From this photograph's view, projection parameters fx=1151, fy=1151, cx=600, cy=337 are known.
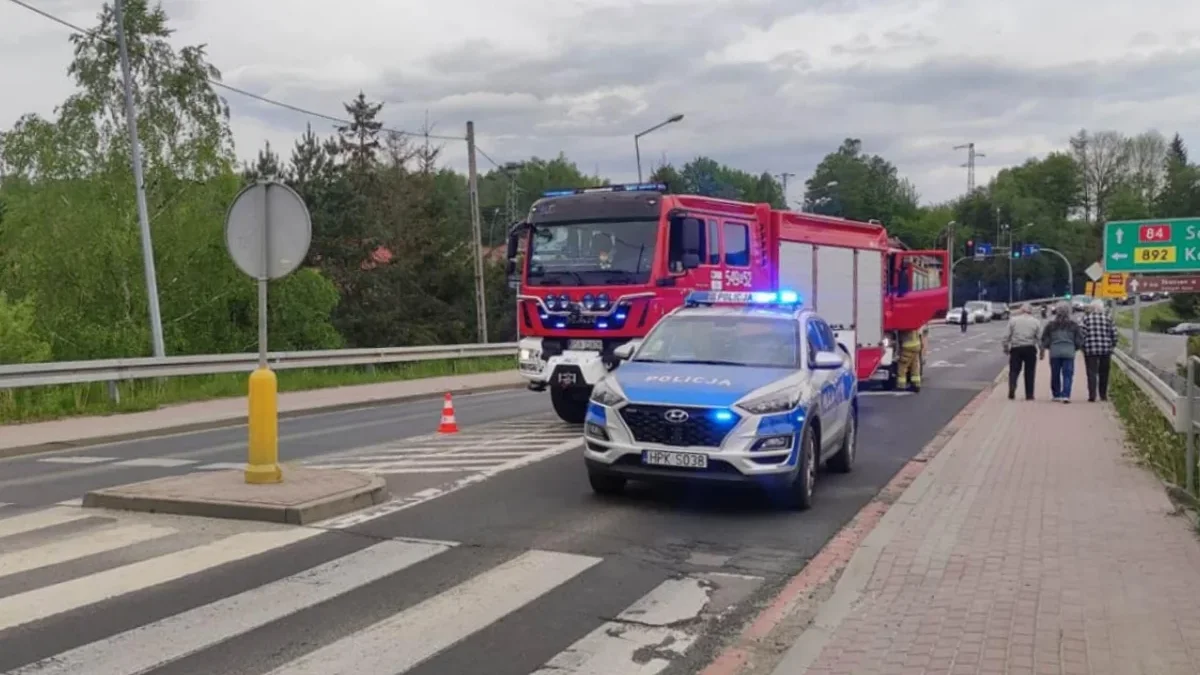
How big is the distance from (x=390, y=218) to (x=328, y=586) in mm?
56328

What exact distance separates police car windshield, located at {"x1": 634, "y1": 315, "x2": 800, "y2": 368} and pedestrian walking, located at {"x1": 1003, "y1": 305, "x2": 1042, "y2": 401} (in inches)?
440

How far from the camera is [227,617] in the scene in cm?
617

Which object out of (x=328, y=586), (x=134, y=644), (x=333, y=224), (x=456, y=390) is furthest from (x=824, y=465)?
(x=333, y=224)

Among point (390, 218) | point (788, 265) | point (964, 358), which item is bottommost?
point (964, 358)

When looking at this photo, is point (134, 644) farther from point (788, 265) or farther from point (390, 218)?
point (390, 218)

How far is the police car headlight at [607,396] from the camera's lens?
9469 mm

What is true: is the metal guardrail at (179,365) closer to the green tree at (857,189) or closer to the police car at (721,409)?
the police car at (721,409)

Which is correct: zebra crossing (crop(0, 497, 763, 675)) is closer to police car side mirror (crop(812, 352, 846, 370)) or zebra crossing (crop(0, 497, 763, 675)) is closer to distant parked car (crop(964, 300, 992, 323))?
police car side mirror (crop(812, 352, 846, 370))

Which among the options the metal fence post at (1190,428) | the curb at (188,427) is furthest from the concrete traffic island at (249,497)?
the metal fence post at (1190,428)

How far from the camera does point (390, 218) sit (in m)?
61.8

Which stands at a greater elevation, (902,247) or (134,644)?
(902,247)

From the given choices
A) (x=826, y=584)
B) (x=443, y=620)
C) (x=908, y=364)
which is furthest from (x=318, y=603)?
(x=908, y=364)

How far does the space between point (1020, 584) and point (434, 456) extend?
737 centimetres

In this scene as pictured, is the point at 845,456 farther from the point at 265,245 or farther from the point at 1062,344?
the point at 1062,344
